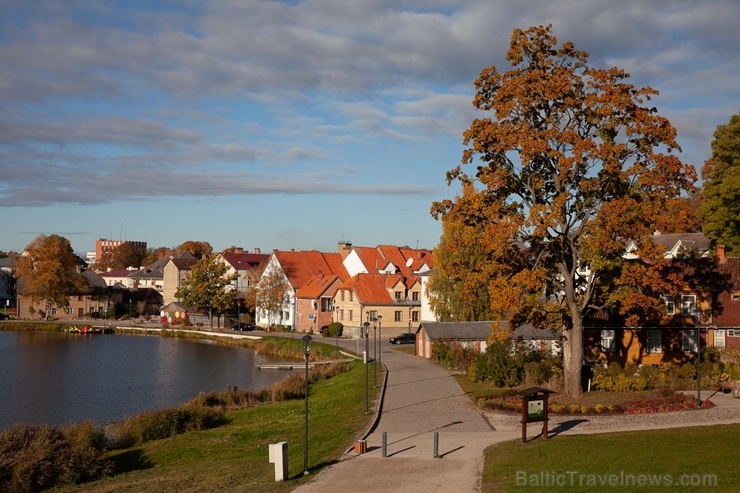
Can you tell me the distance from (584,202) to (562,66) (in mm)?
6350

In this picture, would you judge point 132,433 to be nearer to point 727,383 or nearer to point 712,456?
point 712,456

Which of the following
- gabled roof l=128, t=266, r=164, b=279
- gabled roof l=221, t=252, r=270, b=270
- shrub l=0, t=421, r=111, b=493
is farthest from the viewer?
gabled roof l=128, t=266, r=164, b=279

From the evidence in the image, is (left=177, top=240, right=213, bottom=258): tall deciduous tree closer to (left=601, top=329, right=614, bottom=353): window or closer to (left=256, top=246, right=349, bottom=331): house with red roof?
(left=256, top=246, right=349, bottom=331): house with red roof

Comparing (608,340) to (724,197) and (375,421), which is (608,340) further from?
(375,421)

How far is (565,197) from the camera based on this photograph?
34.4m

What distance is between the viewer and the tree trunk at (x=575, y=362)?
36.5m

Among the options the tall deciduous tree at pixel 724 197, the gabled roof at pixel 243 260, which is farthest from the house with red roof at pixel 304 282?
the tall deciduous tree at pixel 724 197

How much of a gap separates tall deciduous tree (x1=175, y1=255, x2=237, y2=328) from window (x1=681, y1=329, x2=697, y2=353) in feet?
209

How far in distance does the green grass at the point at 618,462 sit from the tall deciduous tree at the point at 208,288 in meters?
76.9

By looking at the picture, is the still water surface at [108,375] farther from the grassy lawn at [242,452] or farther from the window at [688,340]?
the window at [688,340]

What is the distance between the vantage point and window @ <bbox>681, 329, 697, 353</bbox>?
4681 centimetres

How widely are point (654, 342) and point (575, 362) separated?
13.1 meters

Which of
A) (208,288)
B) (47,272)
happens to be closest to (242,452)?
(208,288)

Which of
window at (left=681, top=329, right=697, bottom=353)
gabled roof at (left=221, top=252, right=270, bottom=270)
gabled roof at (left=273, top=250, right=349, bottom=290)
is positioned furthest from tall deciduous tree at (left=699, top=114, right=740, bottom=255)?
gabled roof at (left=221, top=252, right=270, bottom=270)
